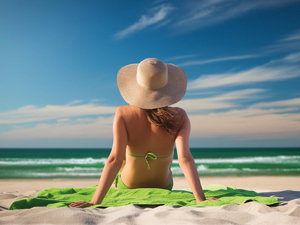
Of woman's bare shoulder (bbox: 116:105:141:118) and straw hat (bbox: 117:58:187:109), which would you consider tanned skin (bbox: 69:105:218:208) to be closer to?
woman's bare shoulder (bbox: 116:105:141:118)

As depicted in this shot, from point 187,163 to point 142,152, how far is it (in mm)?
488

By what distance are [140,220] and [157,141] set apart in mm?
907

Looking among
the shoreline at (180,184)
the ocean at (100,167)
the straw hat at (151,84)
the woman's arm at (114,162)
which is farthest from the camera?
the ocean at (100,167)

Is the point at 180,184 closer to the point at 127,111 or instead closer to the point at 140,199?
the point at 140,199

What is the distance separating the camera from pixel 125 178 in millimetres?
2775

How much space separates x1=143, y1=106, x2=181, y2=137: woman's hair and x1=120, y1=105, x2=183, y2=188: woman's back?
2 cm

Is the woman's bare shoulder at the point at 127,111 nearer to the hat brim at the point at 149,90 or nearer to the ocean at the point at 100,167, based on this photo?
the hat brim at the point at 149,90

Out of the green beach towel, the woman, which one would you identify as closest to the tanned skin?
the woman

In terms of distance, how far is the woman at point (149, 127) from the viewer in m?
2.25

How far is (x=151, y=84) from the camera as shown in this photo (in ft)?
7.68

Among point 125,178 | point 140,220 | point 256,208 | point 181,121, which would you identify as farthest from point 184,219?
point 125,178

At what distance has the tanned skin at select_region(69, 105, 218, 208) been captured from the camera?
2.21 m

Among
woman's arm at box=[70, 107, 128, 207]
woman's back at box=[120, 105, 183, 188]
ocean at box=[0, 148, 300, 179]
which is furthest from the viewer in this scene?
ocean at box=[0, 148, 300, 179]

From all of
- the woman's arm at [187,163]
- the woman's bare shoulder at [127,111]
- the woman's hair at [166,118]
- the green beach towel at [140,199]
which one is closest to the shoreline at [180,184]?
the green beach towel at [140,199]
